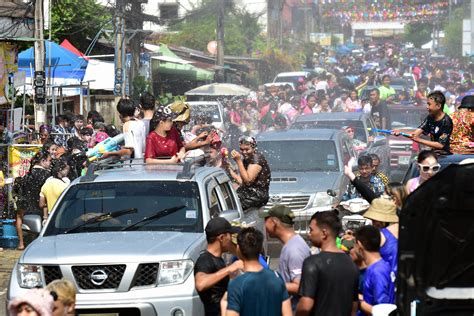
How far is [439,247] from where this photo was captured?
5.70m

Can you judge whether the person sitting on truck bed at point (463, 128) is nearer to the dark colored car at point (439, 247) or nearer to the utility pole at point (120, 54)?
the dark colored car at point (439, 247)

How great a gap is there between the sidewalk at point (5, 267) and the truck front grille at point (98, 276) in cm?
277

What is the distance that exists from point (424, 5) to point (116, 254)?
90.8 metres

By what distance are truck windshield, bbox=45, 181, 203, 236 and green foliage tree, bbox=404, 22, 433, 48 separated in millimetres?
107034

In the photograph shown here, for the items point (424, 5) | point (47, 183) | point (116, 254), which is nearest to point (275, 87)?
point (47, 183)

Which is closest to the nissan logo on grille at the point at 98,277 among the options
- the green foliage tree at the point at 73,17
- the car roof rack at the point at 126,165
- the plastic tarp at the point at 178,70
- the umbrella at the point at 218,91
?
the car roof rack at the point at 126,165

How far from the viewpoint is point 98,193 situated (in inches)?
399

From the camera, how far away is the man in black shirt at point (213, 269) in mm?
8026

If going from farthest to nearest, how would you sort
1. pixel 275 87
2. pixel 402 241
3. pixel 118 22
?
pixel 275 87 < pixel 118 22 < pixel 402 241

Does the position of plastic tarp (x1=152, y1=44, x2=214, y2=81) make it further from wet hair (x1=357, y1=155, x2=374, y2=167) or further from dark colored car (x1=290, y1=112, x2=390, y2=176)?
wet hair (x1=357, y1=155, x2=374, y2=167)

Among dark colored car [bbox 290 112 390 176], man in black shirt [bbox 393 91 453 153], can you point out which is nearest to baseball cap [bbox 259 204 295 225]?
man in black shirt [bbox 393 91 453 153]

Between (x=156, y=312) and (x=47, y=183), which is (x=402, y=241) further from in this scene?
(x=47, y=183)

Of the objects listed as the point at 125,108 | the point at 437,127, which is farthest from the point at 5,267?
the point at 437,127

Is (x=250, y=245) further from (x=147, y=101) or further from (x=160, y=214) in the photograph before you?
(x=147, y=101)
